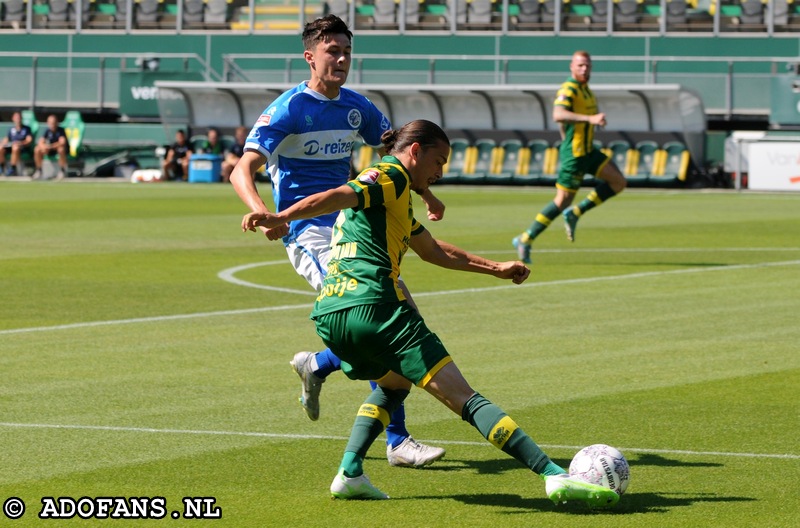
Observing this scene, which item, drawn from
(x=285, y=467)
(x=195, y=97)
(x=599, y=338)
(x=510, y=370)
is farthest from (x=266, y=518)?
(x=195, y=97)

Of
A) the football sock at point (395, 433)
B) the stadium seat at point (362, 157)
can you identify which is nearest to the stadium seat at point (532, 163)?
the stadium seat at point (362, 157)

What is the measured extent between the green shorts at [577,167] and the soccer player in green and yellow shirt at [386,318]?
1133 centimetres

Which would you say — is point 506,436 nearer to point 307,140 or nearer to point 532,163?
point 307,140

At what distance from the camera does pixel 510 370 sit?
9.62 meters

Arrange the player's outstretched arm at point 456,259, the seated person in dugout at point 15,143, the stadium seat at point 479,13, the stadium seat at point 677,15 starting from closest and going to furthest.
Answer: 1. the player's outstretched arm at point 456,259
2. the seated person in dugout at point 15,143
3. the stadium seat at point 677,15
4. the stadium seat at point 479,13

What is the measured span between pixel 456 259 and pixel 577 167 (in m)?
11.3

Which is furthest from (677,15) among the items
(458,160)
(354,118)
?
(354,118)

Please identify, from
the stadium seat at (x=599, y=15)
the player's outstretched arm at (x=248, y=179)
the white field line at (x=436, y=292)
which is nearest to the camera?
the player's outstretched arm at (x=248, y=179)

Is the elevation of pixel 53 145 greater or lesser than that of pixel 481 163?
greater

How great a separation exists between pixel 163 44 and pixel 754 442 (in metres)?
41.0

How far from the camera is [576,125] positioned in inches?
703

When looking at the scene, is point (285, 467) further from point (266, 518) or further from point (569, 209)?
point (569, 209)

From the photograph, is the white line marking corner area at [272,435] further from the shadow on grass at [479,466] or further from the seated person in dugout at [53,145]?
the seated person in dugout at [53,145]

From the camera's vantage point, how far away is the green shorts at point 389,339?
19.5ft
